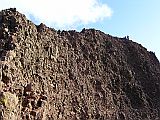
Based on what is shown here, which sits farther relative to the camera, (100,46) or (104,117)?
(100,46)

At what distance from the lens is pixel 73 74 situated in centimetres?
5884

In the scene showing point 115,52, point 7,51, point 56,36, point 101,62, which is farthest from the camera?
point 115,52

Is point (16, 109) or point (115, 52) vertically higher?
point (115, 52)

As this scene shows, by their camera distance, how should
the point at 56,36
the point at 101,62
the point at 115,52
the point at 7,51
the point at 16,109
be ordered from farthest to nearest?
1. the point at 115,52
2. the point at 101,62
3. the point at 56,36
4. the point at 7,51
5. the point at 16,109

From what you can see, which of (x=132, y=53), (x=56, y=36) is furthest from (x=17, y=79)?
(x=132, y=53)

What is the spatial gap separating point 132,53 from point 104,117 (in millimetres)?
18730

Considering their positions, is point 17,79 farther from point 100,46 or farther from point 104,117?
point 100,46

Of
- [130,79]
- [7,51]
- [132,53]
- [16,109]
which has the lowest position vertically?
[16,109]

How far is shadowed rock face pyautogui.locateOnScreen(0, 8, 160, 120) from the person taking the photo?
4591 centimetres

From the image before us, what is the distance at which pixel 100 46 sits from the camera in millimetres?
70062

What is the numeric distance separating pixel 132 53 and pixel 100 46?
27.2 feet

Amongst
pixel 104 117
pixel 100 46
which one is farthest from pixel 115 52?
pixel 104 117

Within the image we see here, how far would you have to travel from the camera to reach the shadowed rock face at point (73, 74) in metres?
45.9

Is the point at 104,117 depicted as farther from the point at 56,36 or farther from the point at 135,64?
the point at 135,64
